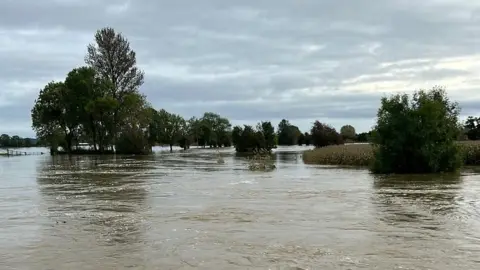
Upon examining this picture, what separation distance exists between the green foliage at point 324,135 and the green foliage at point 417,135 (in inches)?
2248

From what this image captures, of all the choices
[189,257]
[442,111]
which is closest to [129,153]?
[442,111]

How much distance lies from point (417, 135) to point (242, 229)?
864 inches

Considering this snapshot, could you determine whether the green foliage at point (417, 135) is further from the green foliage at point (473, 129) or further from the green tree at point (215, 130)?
the green tree at point (215, 130)

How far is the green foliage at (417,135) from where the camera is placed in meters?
30.8

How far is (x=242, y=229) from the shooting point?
38.2 feet

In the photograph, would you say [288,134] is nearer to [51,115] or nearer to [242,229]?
[51,115]

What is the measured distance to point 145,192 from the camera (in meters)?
20.1

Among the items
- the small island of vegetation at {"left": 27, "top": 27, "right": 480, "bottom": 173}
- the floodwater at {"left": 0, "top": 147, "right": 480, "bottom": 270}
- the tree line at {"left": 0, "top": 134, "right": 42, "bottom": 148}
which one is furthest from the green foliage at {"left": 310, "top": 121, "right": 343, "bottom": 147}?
the tree line at {"left": 0, "top": 134, "right": 42, "bottom": 148}

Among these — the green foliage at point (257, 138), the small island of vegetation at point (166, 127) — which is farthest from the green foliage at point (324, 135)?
the green foliage at point (257, 138)

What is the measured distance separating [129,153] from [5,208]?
59416 mm

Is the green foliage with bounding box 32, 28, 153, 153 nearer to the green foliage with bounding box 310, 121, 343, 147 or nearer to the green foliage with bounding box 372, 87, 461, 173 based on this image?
the green foliage with bounding box 310, 121, 343, 147

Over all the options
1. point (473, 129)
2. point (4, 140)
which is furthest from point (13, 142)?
point (473, 129)

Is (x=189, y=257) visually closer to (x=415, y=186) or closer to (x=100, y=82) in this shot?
(x=415, y=186)

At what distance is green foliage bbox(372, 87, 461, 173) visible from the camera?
3075 cm
